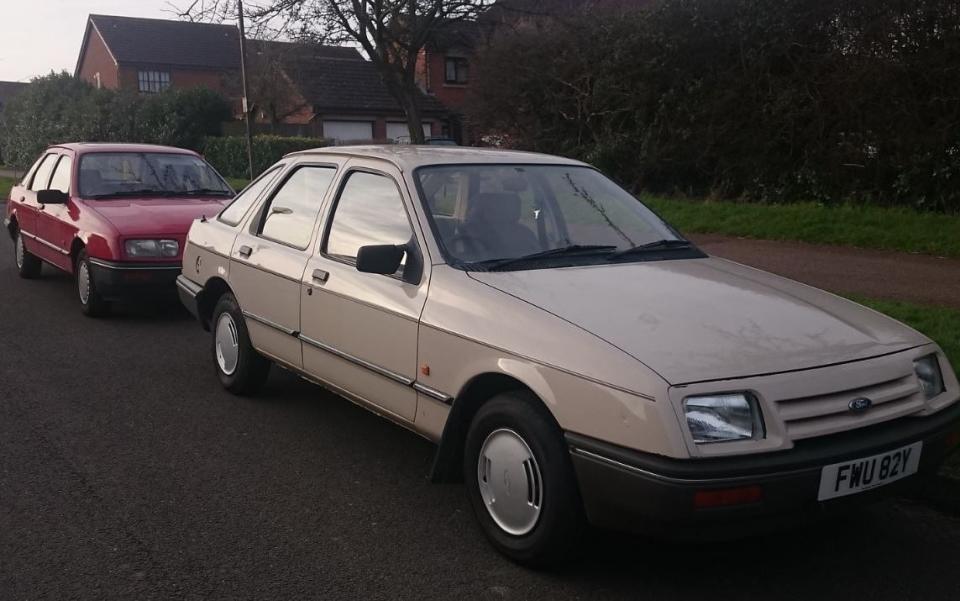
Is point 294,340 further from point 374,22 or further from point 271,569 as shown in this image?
point 374,22

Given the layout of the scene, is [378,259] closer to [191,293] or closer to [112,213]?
[191,293]

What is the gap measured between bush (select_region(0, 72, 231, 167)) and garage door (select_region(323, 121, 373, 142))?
33.5ft

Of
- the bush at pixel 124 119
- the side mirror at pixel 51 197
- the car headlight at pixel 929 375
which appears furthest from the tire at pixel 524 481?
the bush at pixel 124 119

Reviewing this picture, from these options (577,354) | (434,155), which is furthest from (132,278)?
(577,354)

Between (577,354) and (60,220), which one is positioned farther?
(60,220)

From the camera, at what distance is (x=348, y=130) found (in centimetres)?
4750

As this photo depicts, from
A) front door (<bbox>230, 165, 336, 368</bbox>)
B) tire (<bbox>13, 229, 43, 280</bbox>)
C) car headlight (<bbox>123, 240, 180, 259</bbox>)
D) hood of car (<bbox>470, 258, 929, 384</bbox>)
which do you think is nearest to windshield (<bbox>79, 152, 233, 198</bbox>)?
car headlight (<bbox>123, 240, 180, 259</bbox>)

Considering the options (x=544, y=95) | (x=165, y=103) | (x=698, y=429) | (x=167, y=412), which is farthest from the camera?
(x=165, y=103)

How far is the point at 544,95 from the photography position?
58.0 feet

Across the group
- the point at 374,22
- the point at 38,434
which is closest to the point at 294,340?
the point at 38,434

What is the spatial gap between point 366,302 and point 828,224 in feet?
30.1

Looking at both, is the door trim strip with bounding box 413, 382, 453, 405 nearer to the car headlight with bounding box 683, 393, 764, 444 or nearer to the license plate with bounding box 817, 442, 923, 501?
the car headlight with bounding box 683, 393, 764, 444

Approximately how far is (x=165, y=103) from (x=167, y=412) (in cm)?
3177

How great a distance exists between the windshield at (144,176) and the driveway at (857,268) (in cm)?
607
